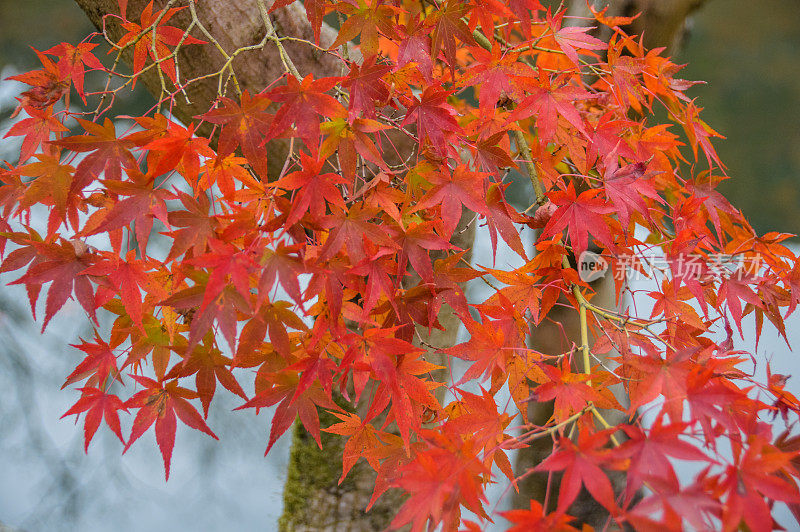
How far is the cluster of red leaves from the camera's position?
1.30 ft

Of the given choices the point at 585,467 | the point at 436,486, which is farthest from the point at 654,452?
the point at 436,486

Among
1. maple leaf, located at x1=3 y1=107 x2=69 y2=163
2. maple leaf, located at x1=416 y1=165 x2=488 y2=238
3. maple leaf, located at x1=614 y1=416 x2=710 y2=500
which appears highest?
maple leaf, located at x1=3 y1=107 x2=69 y2=163

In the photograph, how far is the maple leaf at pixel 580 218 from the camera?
542 mm

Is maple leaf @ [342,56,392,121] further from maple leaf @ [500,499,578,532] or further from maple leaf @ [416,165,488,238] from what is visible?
maple leaf @ [500,499,578,532]

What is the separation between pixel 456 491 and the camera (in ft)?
1.38

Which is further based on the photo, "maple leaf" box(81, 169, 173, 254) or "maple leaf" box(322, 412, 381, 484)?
"maple leaf" box(322, 412, 381, 484)

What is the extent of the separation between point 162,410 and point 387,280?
27 cm

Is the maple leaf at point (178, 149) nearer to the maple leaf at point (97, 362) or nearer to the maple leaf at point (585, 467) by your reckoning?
the maple leaf at point (97, 362)

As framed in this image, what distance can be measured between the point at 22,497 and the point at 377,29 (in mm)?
2361

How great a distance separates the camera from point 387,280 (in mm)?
480

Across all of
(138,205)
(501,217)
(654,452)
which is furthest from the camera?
(501,217)

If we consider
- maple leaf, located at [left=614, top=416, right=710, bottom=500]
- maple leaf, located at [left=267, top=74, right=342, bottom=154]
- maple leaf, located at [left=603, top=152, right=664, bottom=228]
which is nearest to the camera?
maple leaf, located at [left=614, top=416, right=710, bottom=500]

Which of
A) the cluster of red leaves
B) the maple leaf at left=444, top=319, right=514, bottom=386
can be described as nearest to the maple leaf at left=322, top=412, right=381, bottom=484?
the cluster of red leaves

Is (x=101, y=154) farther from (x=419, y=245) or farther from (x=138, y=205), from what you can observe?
(x=419, y=245)
